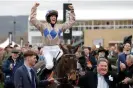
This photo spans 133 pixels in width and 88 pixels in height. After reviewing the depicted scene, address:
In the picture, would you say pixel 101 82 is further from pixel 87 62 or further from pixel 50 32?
pixel 87 62

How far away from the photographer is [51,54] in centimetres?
1145

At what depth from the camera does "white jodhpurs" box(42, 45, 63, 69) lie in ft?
36.9

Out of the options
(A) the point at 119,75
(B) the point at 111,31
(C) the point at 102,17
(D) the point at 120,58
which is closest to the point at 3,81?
(D) the point at 120,58

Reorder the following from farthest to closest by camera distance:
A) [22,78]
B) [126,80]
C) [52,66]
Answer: [126,80] → [52,66] → [22,78]

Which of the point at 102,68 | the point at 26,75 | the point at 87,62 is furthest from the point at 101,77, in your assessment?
the point at 87,62

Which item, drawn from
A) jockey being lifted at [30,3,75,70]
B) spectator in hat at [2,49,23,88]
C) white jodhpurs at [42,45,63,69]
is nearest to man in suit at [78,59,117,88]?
white jodhpurs at [42,45,63,69]

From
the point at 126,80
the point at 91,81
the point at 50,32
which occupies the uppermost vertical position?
the point at 50,32

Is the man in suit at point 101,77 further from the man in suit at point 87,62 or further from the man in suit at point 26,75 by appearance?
the man in suit at point 87,62

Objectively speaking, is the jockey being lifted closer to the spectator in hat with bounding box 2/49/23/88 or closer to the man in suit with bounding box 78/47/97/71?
the spectator in hat with bounding box 2/49/23/88

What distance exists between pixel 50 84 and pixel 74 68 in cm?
86

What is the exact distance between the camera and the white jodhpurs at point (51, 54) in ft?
36.9

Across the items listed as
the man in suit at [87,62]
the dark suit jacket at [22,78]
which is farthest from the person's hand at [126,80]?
the man in suit at [87,62]

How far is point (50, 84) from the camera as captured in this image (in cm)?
1105

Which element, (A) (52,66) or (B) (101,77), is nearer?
(B) (101,77)
